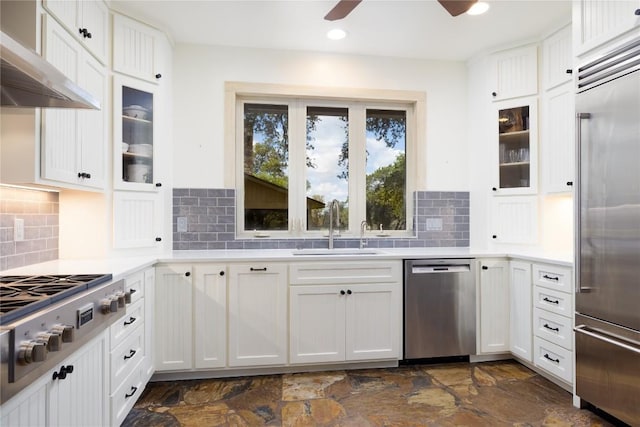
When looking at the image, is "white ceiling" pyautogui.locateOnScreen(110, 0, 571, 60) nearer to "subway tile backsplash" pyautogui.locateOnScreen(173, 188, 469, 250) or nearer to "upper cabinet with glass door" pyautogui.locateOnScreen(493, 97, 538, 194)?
"upper cabinet with glass door" pyautogui.locateOnScreen(493, 97, 538, 194)

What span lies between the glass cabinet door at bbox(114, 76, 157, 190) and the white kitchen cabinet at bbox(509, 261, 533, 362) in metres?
2.87

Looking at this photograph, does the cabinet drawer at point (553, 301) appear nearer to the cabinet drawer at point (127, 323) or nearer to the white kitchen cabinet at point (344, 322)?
the white kitchen cabinet at point (344, 322)

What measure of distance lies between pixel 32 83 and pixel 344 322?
91.0 inches

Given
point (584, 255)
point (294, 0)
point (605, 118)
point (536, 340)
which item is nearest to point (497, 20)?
point (605, 118)

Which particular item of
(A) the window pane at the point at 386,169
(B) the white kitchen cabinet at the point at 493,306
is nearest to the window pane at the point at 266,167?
(A) the window pane at the point at 386,169

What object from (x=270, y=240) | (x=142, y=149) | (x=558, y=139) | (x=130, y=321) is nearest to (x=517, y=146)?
(x=558, y=139)

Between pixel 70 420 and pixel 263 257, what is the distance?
148 cm

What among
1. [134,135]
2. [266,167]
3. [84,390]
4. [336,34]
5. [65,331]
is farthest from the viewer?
[266,167]

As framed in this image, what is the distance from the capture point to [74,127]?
218cm

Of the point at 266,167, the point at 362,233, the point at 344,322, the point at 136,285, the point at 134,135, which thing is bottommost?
the point at 344,322

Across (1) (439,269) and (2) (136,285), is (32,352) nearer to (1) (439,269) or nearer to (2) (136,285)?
(2) (136,285)

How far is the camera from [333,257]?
2846 mm

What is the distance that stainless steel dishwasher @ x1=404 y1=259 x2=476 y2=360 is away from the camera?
293 centimetres

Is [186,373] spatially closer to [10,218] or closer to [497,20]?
[10,218]
